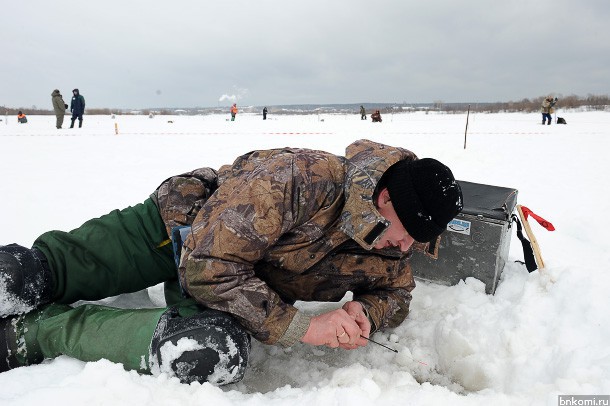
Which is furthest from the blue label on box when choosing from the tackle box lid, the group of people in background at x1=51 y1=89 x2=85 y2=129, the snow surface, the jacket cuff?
the group of people in background at x1=51 y1=89 x2=85 y2=129

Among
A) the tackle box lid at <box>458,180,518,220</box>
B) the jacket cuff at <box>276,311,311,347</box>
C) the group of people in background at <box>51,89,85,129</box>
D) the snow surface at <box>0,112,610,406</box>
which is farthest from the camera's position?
the group of people in background at <box>51,89,85,129</box>

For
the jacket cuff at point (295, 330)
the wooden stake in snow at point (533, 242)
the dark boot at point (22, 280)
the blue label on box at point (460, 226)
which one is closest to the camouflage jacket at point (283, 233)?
Answer: the jacket cuff at point (295, 330)

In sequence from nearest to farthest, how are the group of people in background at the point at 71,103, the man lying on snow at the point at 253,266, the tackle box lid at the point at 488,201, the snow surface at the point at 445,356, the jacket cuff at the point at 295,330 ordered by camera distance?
the snow surface at the point at 445,356
the man lying on snow at the point at 253,266
the jacket cuff at the point at 295,330
the tackle box lid at the point at 488,201
the group of people in background at the point at 71,103

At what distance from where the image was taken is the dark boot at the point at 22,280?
1721mm

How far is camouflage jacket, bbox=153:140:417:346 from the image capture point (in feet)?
5.09

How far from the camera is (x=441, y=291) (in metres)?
2.44

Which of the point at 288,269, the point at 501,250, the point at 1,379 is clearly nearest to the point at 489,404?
the point at 288,269

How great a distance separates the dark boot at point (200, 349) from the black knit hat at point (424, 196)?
790 mm

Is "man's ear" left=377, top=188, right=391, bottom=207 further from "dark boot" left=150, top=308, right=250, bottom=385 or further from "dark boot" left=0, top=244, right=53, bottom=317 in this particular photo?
"dark boot" left=0, top=244, right=53, bottom=317

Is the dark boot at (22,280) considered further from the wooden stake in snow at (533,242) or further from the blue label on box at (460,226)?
the wooden stake in snow at (533,242)

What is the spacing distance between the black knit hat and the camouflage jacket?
0.08m

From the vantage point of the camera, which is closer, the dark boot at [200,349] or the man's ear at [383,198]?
the dark boot at [200,349]

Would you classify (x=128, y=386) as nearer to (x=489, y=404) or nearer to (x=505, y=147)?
(x=489, y=404)

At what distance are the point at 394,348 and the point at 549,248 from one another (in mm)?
1770
